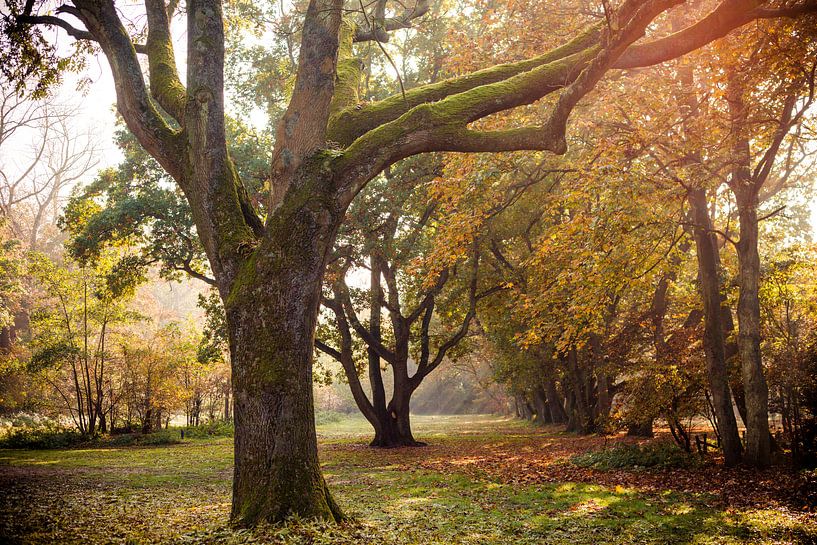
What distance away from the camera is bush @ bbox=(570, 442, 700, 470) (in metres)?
12.1

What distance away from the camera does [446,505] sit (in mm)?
8578

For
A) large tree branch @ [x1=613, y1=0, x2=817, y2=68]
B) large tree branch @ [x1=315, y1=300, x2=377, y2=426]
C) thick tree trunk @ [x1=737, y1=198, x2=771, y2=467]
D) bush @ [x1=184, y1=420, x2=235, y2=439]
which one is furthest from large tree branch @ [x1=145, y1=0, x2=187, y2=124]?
bush @ [x1=184, y1=420, x2=235, y2=439]

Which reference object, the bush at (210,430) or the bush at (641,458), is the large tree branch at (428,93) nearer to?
the bush at (641,458)

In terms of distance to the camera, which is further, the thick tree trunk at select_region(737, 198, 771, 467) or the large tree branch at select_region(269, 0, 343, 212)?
the thick tree trunk at select_region(737, 198, 771, 467)

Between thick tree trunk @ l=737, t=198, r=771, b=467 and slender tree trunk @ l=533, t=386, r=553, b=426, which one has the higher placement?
thick tree trunk @ l=737, t=198, r=771, b=467

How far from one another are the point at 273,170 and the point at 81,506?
236 inches

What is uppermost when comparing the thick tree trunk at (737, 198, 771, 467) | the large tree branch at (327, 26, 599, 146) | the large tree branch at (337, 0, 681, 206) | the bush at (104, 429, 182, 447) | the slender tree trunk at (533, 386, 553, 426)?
the large tree branch at (327, 26, 599, 146)

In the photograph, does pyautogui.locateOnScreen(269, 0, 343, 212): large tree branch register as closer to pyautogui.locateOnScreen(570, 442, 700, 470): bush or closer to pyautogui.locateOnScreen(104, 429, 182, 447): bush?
pyautogui.locateOnScreen(570, 442, 700, 470): bush

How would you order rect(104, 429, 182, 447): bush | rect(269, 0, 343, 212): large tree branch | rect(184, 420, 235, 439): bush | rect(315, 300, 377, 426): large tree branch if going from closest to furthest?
rect(269, 0, 343, 212): large tree branch < rect(315, 300, 377, 426): large tree branch < rect(104, 429, 182, 447): bush < rect(184, 420, 235, 439): bush

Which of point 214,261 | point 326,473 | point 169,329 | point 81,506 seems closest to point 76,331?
point 169,329

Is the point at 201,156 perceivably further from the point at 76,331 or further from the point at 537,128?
the point at 76,331

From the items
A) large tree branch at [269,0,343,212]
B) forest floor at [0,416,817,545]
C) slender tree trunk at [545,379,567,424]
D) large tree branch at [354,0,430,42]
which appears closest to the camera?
forest floor at [0,416,817,545]

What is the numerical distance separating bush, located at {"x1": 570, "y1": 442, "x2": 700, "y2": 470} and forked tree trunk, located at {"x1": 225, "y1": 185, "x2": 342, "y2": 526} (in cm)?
894

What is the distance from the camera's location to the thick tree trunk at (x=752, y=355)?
10.9m
